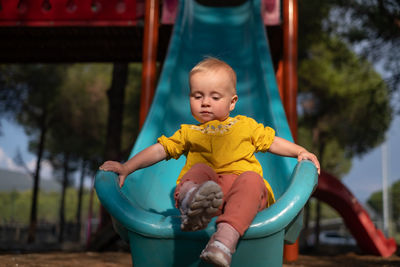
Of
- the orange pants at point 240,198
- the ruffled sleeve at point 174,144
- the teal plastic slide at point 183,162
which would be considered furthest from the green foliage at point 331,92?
the orange pants at point 240,198

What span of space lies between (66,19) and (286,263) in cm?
397

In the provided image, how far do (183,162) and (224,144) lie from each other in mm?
1121

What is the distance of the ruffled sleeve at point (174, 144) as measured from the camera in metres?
2.05

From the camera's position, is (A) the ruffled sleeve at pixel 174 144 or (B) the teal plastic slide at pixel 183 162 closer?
(B) the teal plastic slide at pixel 183 162

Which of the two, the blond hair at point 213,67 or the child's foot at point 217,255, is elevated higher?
the blond hair at point 213,67

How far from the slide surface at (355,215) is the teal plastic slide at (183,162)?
5.71 feet

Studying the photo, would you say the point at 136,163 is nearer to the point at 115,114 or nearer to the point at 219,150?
the point at 219,150

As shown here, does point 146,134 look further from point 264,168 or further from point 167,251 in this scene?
point 167,251

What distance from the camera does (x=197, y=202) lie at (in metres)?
1.46

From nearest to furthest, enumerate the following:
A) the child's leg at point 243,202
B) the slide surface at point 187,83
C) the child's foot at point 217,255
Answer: the child's foot at point 217,255, the child's leg at point 243,202, the slide surface at point 187,83

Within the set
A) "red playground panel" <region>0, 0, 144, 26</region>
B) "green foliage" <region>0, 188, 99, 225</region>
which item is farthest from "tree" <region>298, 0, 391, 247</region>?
"green foliage" <region>0, 188, 99, 225</region>

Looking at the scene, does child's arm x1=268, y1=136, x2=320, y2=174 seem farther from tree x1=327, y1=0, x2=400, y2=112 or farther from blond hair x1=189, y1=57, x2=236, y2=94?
tree x1=327, y1=0, x2=400, y2=112

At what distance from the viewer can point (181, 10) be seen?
5.25m

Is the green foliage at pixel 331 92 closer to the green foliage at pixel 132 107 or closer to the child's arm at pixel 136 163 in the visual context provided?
the green foliage at pixel 132 107
